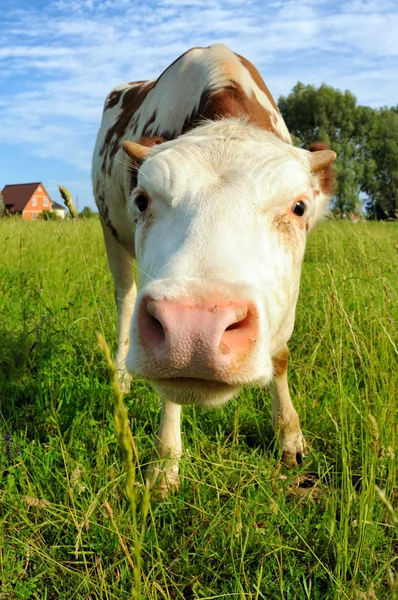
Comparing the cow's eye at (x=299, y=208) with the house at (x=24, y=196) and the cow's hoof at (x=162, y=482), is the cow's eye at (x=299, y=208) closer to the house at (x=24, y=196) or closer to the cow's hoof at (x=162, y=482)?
the cow's hoof at (x=162, y=482)

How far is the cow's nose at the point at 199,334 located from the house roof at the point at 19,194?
242 ft

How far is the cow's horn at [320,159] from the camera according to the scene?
102 inches

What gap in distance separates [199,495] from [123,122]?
351cm

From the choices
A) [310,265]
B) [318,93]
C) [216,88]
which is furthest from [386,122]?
[216,88]

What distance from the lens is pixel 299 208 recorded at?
89.6 inches

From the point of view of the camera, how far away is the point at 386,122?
4291 cm

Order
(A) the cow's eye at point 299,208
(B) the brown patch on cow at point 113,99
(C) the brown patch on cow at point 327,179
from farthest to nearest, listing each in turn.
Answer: (B) the brown patch on cow at point 113,99 < (C) the brown patch on cow at point 327,179 < (A) the cow's eye at point 299,208

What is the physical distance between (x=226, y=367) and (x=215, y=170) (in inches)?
37.2

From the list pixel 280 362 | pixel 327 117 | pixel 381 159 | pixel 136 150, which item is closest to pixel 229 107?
pixel 136 150

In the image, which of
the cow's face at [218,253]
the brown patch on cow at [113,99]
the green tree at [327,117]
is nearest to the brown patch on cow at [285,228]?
the cow's face at [218,253]

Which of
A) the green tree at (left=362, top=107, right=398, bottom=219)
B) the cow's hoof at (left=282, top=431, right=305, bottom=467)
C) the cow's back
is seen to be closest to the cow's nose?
the cow's hoof at (left=282, top=431, right=305, bottom=467)

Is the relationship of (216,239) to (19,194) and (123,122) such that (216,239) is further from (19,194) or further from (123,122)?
(19,194)

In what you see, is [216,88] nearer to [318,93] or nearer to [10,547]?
[10,547]

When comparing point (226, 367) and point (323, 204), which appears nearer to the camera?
point (226, 367)
